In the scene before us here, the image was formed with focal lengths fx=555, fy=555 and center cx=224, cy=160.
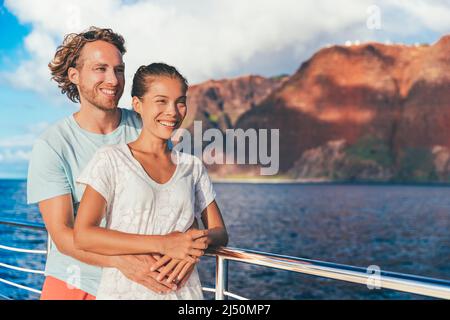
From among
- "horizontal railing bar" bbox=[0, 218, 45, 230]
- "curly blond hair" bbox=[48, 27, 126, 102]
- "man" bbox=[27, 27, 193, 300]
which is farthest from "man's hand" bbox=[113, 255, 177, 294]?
"horizontal railing bar" bbox=[0, 218, 45, 230]

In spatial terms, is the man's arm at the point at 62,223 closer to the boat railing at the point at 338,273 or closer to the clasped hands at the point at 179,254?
the clasped hands at the point at 179,254

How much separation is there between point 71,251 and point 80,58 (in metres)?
0.68

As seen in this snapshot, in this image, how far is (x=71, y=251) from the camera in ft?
5.68

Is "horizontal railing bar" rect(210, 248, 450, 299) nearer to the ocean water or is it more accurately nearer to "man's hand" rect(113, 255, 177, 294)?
"man's hand" rect(113, 255, 177, 294)

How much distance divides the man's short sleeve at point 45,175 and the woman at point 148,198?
184 mm

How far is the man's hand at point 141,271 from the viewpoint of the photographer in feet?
5.31

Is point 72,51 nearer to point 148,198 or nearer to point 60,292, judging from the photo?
point 148,198

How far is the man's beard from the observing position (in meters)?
1.91

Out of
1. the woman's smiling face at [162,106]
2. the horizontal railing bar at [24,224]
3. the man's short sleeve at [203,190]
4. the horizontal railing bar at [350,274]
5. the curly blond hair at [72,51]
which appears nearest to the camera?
the horizontal railing bar at [350,274]

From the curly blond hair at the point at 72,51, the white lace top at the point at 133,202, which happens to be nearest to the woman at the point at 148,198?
the white lace top at the point at 133,202

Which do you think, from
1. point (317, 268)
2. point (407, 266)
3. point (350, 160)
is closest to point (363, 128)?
point (350, 160)

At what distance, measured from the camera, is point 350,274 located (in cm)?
167
